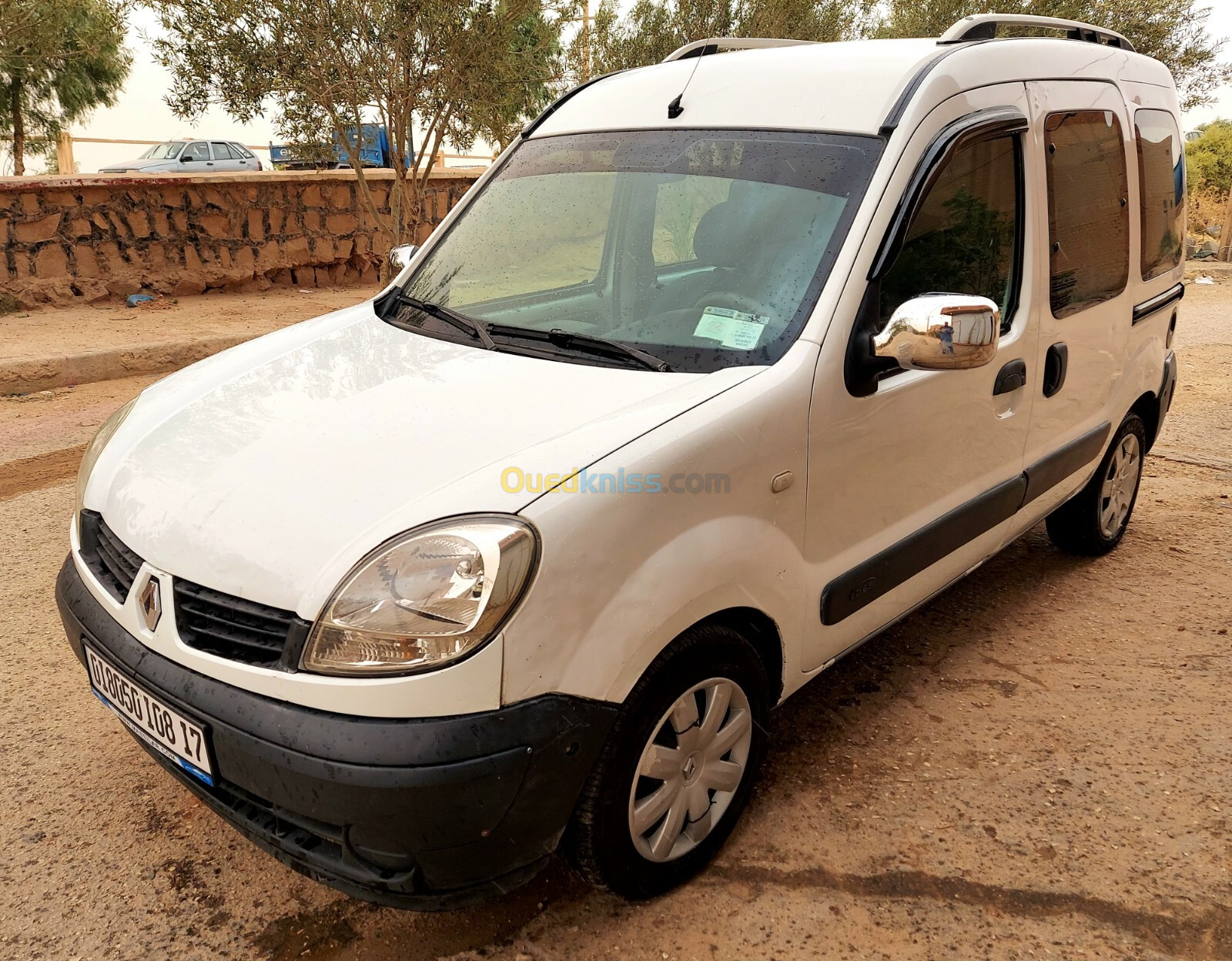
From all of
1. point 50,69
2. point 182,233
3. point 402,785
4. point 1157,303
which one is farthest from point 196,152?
point 402,785

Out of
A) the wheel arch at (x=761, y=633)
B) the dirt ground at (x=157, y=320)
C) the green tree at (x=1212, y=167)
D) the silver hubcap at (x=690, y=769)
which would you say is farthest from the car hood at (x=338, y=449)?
the green tree at (x=1212, y=167)

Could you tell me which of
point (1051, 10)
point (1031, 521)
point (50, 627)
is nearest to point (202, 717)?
point (50, 627)

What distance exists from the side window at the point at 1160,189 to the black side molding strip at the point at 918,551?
133 centimetres

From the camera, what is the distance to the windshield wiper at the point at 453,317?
268 centimetres

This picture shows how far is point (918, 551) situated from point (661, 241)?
3.79 ft

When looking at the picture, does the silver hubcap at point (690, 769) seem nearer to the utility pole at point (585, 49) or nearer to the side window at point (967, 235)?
the side window at point (967, 235)

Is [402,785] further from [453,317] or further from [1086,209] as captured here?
[1086,209]

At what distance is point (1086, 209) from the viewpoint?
129 inches

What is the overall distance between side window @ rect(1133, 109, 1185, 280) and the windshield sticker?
2154 millimetres

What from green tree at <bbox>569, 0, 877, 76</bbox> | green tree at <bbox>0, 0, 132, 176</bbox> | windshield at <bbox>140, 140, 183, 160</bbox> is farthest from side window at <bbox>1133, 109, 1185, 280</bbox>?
windshield at <bbox>140, 140, 183, 160</bbox>

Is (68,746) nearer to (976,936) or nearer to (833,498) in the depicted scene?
(833,498)

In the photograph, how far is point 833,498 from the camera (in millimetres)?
2418

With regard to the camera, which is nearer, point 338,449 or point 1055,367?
point 338,449

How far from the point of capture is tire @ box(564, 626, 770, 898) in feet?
6.62
